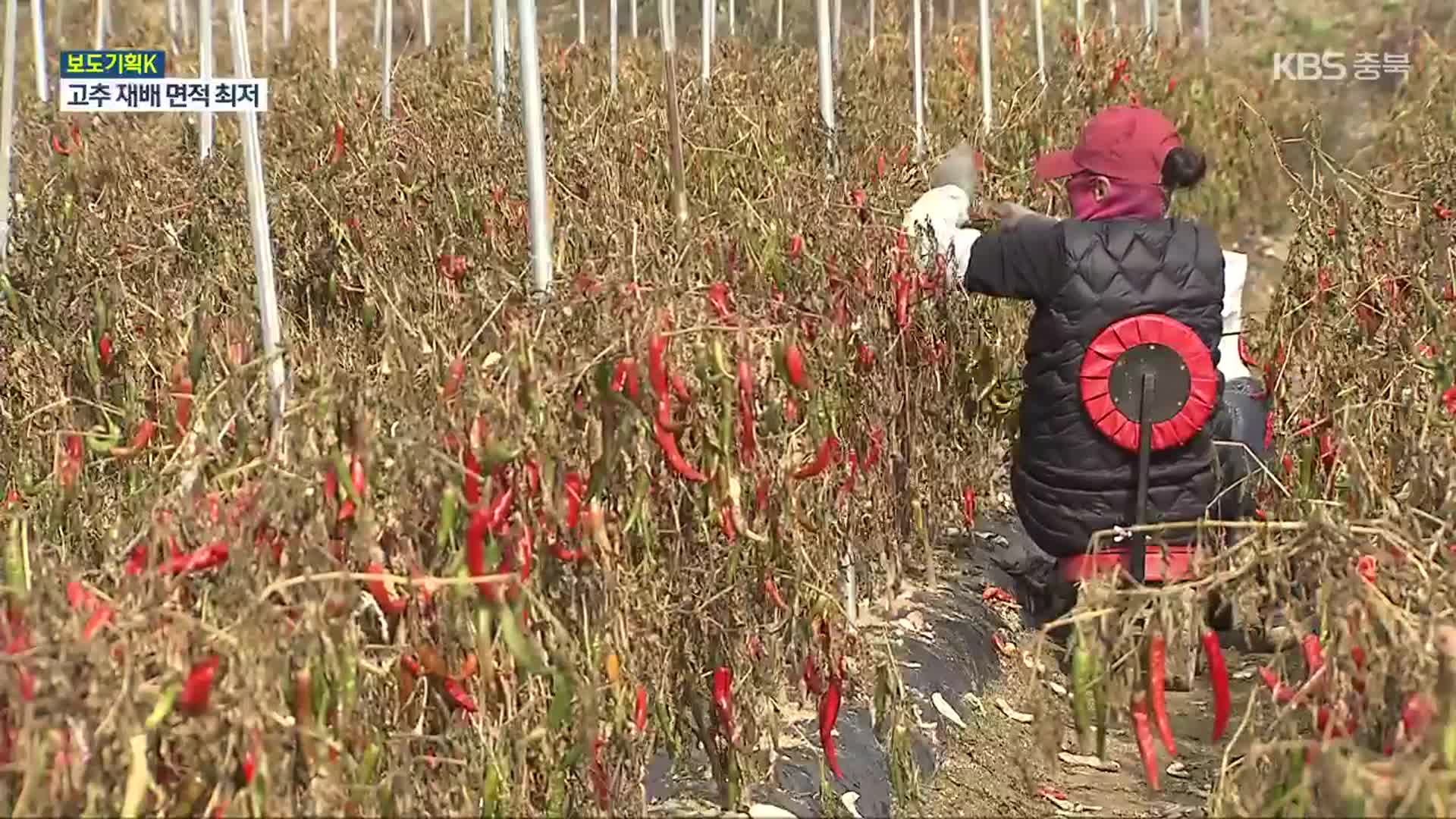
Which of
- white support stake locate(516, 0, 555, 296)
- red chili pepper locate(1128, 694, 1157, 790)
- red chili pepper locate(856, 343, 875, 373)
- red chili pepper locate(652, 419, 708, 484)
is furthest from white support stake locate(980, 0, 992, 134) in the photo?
red chili pepper locate(1128, 694, 1157, 790)

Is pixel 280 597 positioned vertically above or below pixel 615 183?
below

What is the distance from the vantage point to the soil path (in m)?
2.47

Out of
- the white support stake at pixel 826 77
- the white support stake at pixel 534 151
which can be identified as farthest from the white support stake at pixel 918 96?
the white support stake at pixel 534 151

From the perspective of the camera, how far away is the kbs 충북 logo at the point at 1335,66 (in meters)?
8.86

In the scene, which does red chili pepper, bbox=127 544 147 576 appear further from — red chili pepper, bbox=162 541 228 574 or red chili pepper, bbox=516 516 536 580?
red chili pepper, bbox=516 516 536 580

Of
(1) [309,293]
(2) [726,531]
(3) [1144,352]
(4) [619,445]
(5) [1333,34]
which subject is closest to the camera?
(4) [619,445]

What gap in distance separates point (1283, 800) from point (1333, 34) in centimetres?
1158

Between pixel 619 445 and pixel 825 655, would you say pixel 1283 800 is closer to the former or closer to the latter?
pixel 619 445

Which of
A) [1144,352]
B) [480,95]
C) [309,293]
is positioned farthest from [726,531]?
[480,95]

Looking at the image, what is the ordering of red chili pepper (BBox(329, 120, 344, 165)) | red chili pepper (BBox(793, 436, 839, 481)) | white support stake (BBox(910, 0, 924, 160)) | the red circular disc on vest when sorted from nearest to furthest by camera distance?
red chili pepper (BBox(793, 436, 839, 481)) → the red circular disc on vest → red chili pepper (BBox(329, 120, 344, 165)) → white support stake (BBox(910, 0, 924, 160))

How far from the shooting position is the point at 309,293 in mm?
3588

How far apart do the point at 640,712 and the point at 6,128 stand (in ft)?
6.39

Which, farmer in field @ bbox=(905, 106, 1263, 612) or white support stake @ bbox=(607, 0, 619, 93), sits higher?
white support stake @ bbox=(607, 0, 619, 93)
